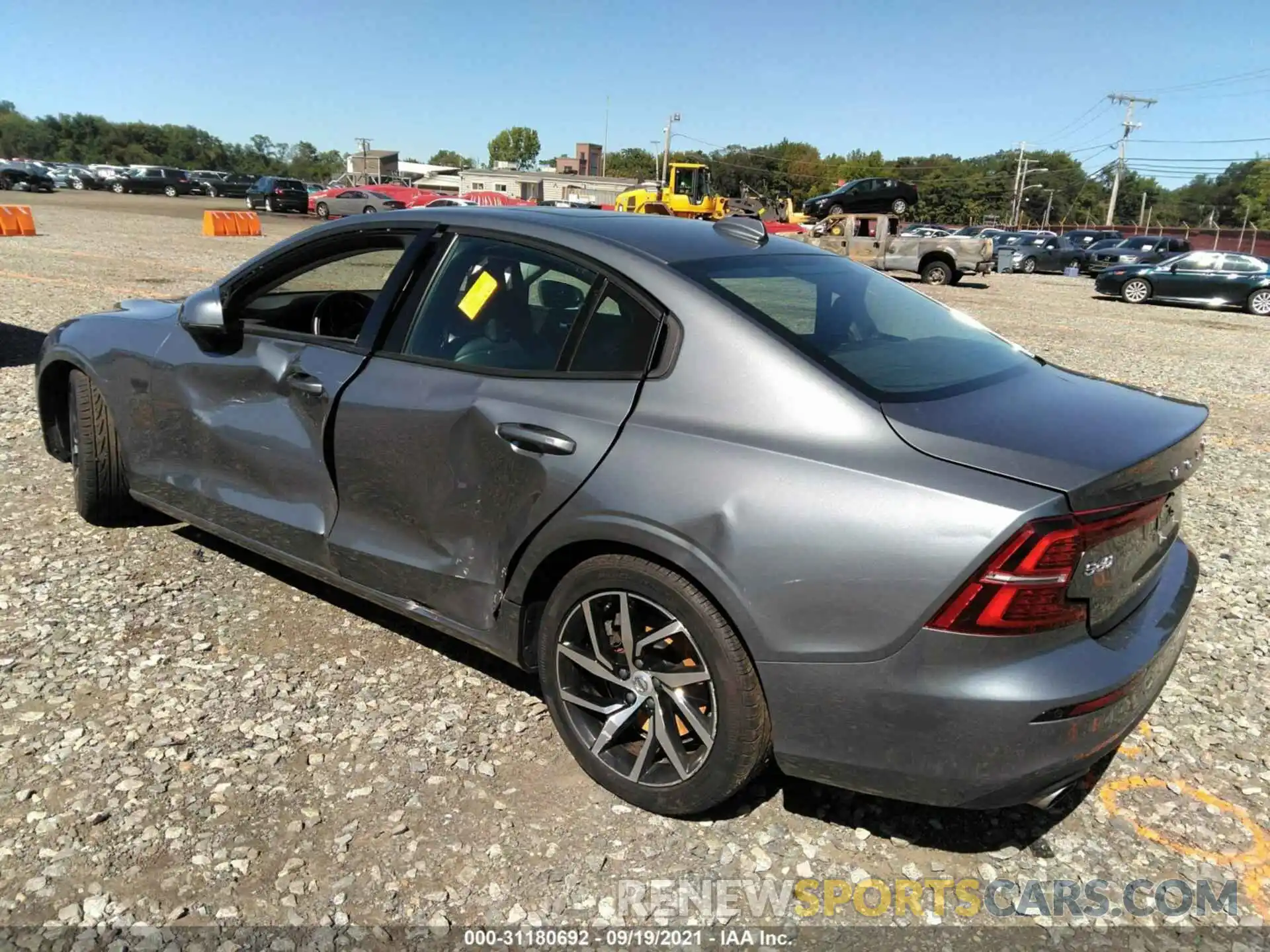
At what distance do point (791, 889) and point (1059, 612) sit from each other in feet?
3.31

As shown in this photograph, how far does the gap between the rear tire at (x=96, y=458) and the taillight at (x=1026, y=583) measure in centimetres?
376

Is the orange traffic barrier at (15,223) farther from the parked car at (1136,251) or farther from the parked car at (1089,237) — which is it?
the parked car at (1089,237)

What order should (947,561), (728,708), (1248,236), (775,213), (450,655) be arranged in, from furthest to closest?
(1248,236) < (775,213) < (450,655) < (728,708) < (947,561)

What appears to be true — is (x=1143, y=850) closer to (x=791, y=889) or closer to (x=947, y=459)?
(x=791, y=889)

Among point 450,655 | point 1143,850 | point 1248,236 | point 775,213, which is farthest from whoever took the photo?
point 1248,236

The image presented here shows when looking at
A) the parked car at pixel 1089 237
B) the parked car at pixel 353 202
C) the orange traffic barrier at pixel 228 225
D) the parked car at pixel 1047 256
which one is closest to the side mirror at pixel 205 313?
the orange traffic barrier at pixel 228 225

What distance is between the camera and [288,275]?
142 inches

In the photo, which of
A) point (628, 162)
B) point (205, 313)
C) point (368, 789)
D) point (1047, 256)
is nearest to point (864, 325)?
point (368, 789)

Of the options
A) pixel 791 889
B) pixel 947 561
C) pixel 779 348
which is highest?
pixel 779 348

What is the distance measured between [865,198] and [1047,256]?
292 inches

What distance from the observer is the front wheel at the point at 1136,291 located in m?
22.4

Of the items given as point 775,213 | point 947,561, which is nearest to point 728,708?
point 947,561

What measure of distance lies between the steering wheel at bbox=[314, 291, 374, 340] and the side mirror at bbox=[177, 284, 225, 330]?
0.36 metres

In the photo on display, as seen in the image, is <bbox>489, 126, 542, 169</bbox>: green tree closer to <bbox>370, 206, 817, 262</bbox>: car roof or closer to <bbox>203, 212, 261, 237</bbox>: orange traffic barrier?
<bbox>203, 212, 261, 237</bbox>: orange traffic barrier
